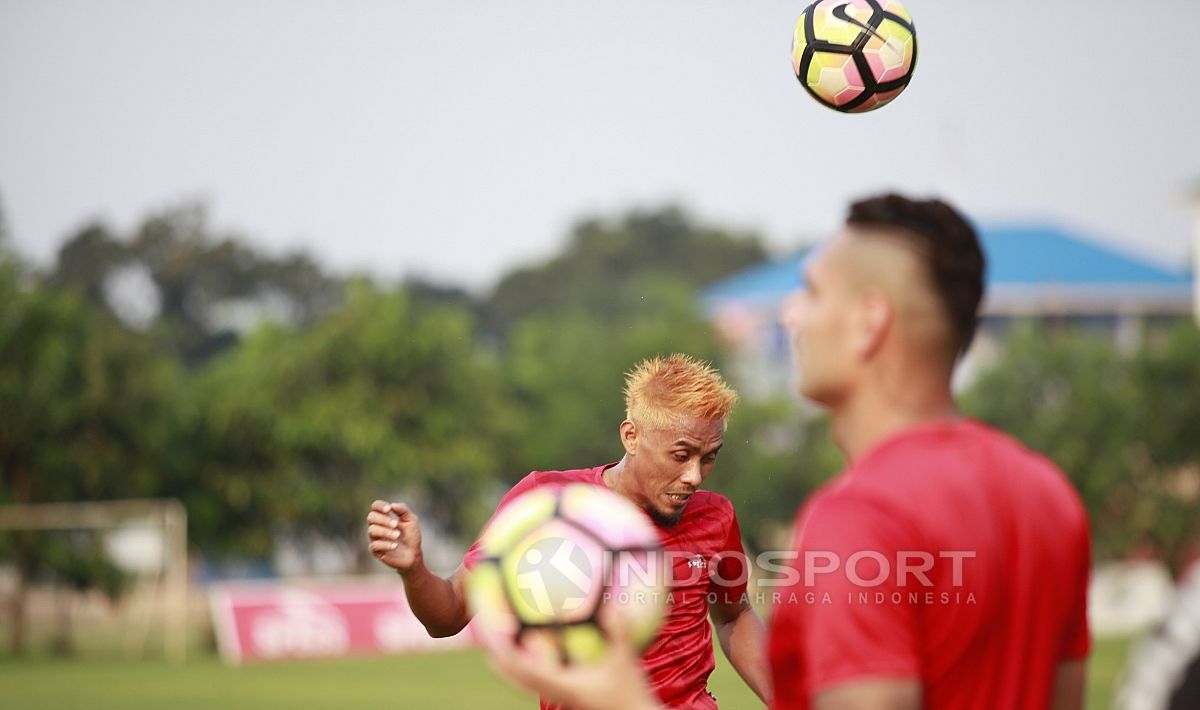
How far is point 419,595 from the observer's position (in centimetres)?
498

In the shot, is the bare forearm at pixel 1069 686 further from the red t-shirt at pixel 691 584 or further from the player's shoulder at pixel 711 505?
the player's shoulder at pixel 711 505

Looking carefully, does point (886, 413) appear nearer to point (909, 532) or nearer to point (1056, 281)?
point (909, 532)

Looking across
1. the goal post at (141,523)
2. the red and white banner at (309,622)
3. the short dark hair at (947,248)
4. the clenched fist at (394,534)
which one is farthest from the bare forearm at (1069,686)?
the goal post at (141,523)

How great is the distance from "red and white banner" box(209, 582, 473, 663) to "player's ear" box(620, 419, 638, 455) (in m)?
24.3

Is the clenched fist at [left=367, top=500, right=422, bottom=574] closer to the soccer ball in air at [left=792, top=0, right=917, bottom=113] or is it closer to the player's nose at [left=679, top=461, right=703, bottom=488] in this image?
the player's nose at [left=679, top=461, right=703, bottom=488]

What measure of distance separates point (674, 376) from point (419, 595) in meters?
1.32

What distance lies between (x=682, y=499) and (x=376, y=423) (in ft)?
111

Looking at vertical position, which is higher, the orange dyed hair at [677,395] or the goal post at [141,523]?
the orange dyed hair at [677,395]

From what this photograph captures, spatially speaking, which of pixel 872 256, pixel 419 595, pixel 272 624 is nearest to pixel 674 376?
pixel 419 595

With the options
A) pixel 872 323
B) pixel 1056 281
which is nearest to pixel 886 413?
pixel 872 323

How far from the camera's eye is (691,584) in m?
5.76

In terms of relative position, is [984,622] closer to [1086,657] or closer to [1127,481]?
[1086,657]

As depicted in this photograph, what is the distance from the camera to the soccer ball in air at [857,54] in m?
6.67

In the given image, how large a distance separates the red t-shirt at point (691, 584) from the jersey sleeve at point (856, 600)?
2.64m
